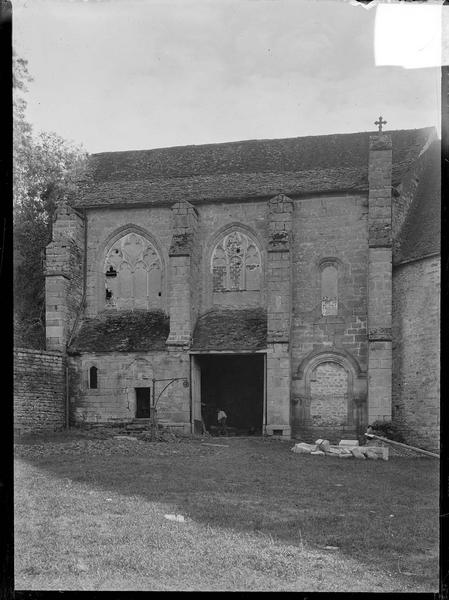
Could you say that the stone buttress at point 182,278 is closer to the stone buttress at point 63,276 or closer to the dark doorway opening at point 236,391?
the dark doorway opening at point 236,391

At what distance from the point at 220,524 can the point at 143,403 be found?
19.4 m

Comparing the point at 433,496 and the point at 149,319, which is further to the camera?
the point at 149,319

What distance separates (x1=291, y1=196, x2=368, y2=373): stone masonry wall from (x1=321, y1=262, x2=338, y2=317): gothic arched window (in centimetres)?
21

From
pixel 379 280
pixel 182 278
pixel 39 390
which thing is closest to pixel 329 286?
pixel 379 280

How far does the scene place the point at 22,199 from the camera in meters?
34.9

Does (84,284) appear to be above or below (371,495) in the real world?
above

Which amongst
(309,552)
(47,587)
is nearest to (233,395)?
(309,552)

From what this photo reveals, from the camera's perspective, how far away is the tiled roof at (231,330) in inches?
1196

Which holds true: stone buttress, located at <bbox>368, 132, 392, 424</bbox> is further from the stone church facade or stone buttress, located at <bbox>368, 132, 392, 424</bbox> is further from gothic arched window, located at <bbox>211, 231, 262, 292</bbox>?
gothic arched window, located at <bbox>211, 231, 262, 292</bbox>

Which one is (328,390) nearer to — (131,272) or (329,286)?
(329,286)

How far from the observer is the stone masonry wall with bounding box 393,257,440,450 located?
2745 cm

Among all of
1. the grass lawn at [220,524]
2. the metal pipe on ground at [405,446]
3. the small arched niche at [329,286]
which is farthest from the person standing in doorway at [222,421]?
the grass lawn at [220,524]
